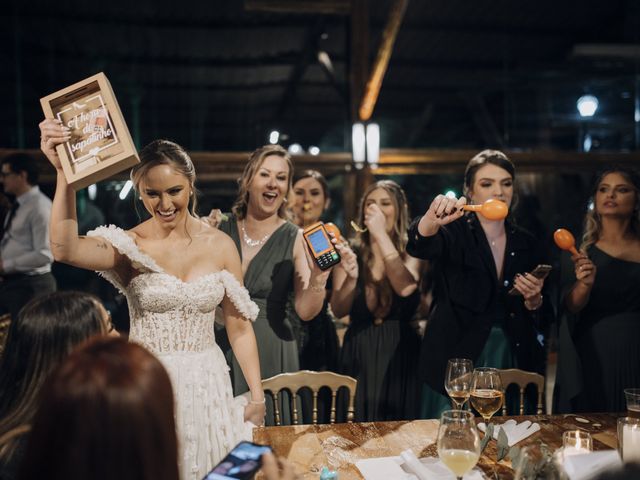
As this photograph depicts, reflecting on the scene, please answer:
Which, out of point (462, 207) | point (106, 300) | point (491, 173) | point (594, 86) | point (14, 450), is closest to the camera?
point (14, 450)

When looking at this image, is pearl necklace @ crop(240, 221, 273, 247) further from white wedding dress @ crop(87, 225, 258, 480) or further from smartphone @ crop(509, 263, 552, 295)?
smartphone @ crop(509, 263, 552, 295)

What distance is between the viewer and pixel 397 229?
11.0 ft

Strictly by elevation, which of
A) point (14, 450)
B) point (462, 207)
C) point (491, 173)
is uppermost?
point (491, 173)

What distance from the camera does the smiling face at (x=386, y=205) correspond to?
3332 mm

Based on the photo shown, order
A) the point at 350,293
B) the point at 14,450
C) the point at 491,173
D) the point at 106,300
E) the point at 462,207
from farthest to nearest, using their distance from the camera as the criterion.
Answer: the point at 106,300
the point at 350,293
the point at 491,173
the point at 462,207
the point at 14,450

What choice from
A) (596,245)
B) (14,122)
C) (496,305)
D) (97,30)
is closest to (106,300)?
(14,122)

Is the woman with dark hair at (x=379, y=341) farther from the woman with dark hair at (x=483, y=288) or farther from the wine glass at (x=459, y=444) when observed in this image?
the wine glass at (x=459, y=444)

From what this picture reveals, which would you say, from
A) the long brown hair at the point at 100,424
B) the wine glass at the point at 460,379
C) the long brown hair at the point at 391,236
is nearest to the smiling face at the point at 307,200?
the long brown hair at the point at 391,236

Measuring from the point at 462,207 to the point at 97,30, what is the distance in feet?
14.8

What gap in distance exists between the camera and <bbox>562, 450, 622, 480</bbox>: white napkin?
54.6 inches

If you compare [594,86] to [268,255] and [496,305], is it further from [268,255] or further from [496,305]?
[268,255]

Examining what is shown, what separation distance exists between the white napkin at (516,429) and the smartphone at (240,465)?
0.93 meters

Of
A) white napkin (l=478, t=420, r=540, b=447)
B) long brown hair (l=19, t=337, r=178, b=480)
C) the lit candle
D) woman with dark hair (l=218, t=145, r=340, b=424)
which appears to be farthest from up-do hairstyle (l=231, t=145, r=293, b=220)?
long brown hair (l=19, t=337, r=178, b=480)

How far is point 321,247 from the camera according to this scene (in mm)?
2688
